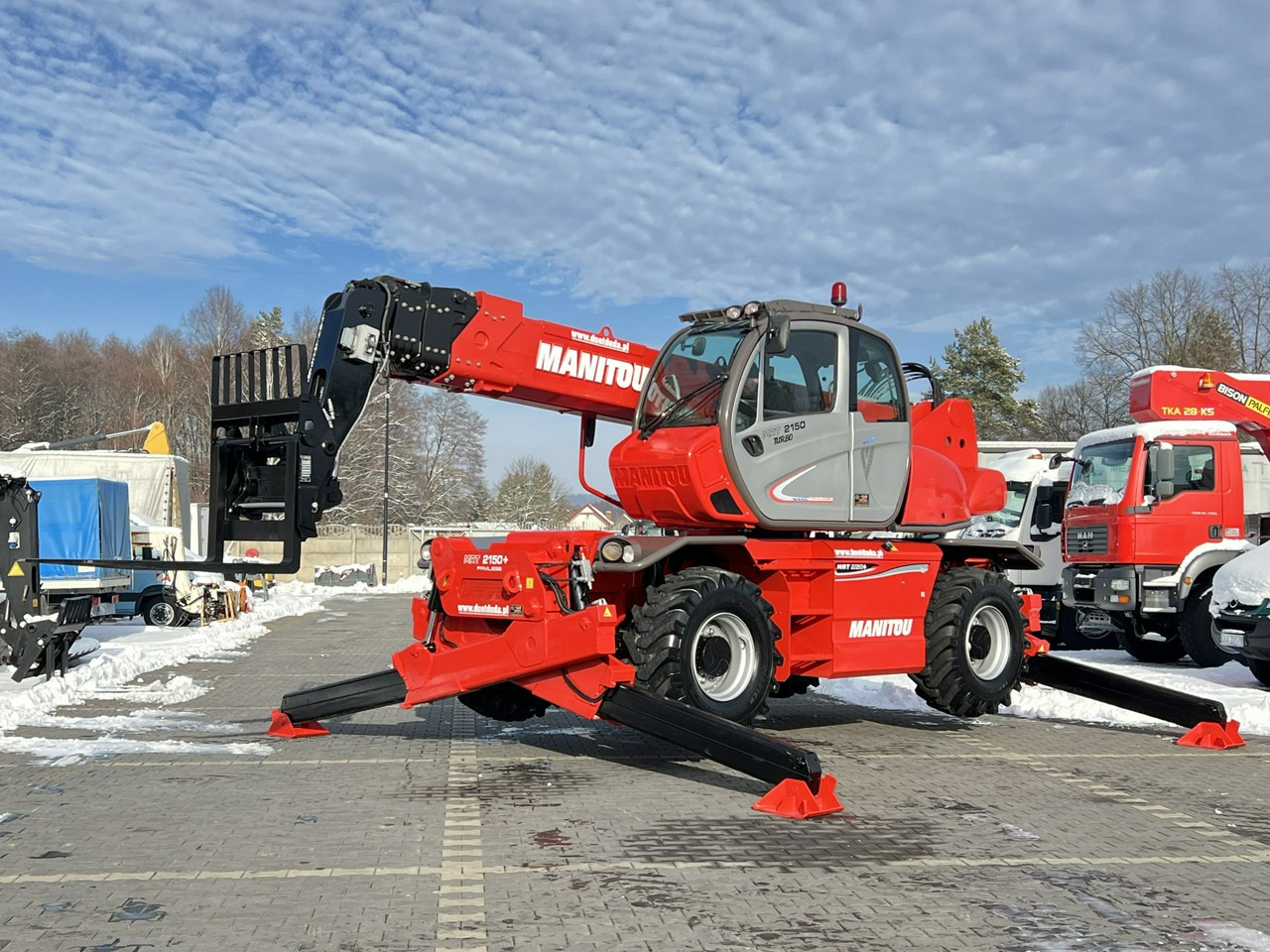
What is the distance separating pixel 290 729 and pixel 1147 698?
23.4 ft

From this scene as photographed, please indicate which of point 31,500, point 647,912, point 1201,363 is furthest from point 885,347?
point 1201,363

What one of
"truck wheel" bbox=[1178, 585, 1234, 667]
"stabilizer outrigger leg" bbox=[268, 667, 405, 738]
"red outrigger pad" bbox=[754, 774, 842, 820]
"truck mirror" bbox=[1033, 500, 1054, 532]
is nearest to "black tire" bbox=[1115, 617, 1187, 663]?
"truck wheel" bbox=[1178, 585, 1234, 667]

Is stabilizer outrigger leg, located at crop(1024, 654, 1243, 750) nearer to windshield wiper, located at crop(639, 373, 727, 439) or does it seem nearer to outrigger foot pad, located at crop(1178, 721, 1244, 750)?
outrigger foot pad, located at crop(1178, 721, 1244, 750)

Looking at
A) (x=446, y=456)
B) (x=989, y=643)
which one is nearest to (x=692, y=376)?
(x=989, y=643)

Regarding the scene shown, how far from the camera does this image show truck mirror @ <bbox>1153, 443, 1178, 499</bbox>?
57.1ft

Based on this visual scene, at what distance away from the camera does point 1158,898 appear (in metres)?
5.71

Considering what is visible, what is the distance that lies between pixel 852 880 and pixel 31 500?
11.2 m

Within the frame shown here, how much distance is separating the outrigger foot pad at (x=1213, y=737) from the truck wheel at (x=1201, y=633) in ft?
23.7

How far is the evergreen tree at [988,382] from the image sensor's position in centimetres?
6544

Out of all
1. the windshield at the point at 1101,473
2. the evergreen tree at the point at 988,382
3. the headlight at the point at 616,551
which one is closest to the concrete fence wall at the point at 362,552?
the evergreen tree at the point at 988,382

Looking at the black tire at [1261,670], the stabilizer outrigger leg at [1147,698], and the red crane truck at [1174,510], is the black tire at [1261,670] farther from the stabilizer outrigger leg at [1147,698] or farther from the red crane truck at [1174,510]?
the stabilizer outrigger leg at [1147,698]

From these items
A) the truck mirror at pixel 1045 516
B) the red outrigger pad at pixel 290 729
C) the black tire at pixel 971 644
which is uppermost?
the truck mirror at pixel 1045 516

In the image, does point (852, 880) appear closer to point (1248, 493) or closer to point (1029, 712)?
point (1029, 712)

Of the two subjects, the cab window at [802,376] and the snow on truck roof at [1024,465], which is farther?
the snow on truck roof at [1024,465]
